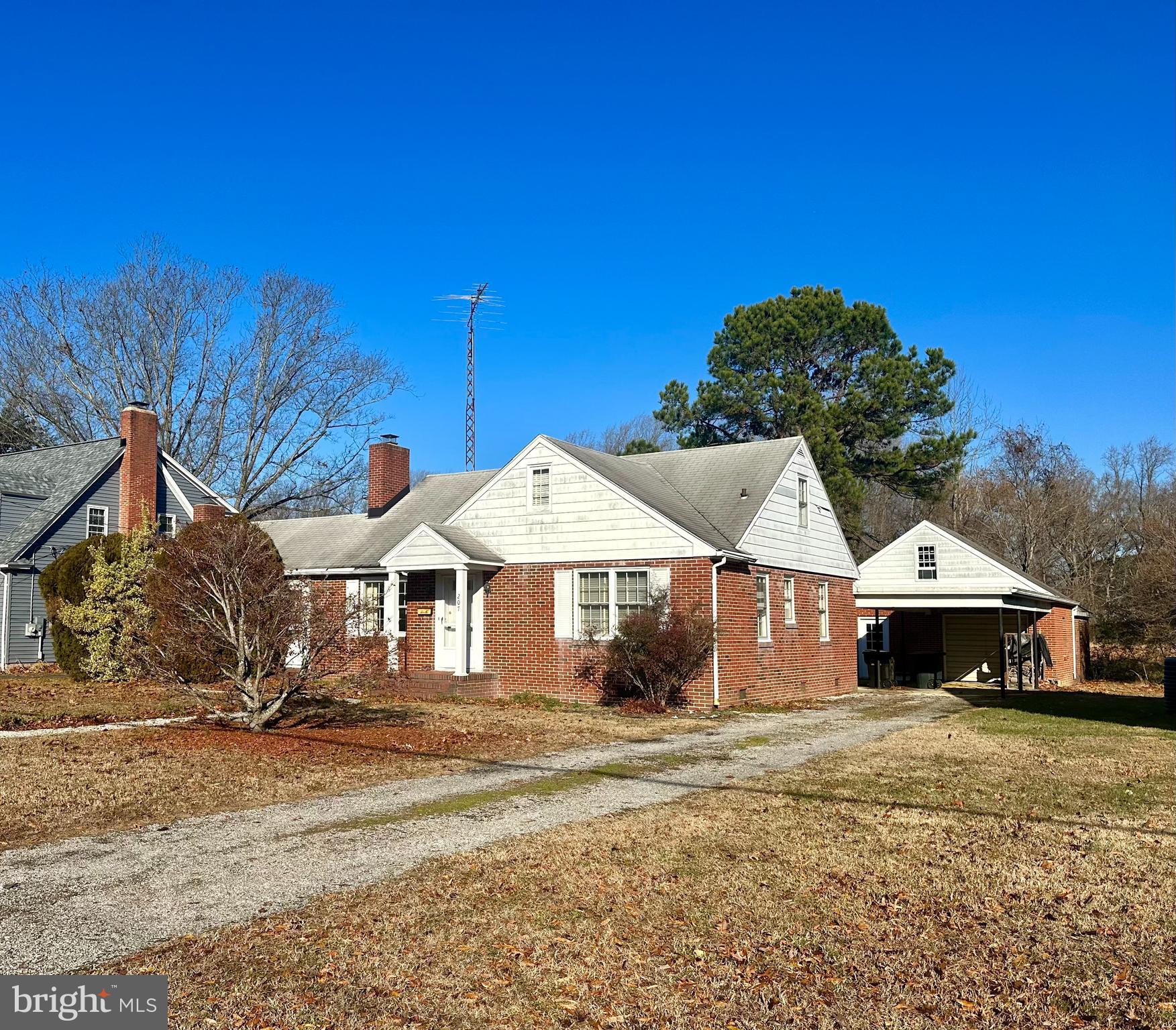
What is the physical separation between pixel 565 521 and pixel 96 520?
1596 centimetres

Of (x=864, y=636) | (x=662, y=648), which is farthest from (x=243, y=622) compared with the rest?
(x=864, y=636)

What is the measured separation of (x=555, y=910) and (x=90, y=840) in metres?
3.96

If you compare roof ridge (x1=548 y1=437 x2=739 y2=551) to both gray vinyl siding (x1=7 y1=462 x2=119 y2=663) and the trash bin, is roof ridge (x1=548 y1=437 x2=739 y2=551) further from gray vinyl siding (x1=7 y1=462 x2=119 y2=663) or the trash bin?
gray vinyl siding (x1=7 y1=462 x2=119 y2=663)

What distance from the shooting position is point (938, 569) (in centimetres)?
3041

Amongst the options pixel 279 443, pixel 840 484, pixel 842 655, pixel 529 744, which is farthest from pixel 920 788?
pixel 279 443

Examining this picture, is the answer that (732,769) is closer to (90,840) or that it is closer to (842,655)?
(90,840)

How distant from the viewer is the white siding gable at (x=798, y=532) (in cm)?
2112

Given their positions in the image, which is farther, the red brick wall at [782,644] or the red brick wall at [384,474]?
the red brick wall at [384,474]

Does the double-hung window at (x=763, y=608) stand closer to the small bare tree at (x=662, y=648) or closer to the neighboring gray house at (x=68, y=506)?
the small bare tree at (x=662, y=648)

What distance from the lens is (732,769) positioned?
37.8ft

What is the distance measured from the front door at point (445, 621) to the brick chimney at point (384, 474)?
591cm

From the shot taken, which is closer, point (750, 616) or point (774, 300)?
point (750, 616)

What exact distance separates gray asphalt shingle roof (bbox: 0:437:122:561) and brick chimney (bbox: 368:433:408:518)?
772 cm

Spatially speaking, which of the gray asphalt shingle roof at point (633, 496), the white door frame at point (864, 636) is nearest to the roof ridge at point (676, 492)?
the gray asphalt shingle roof at point (633, 496)
